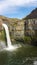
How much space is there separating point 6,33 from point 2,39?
7.95 feet

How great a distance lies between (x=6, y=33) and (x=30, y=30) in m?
6.39

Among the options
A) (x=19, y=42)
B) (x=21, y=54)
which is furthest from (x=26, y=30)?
(x=21, y=54)

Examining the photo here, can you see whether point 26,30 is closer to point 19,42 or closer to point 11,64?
point 19,42

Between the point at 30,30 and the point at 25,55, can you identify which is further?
the point at 30,30

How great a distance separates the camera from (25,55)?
31.2 metres

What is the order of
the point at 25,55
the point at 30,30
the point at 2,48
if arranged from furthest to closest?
the point at 30,30
the point at 2,48
the point at 25,55

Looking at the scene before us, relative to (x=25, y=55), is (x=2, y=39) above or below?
above

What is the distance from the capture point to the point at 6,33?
40.9 m

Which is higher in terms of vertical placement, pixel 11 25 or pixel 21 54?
pixel 11 25

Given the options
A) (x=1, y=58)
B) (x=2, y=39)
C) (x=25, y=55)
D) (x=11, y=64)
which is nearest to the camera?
(x=11, y=64)

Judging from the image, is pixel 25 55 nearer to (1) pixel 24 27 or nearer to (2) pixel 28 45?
(2) pixel 28 45

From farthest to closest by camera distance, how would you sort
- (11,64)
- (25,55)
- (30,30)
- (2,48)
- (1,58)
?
(30,30), (2,48), (25,55), (1,58), (11,64)

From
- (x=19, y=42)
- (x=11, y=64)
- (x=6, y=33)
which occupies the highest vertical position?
(x=6, y=33)

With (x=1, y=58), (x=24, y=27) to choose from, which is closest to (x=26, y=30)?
(x=24, y=27)
